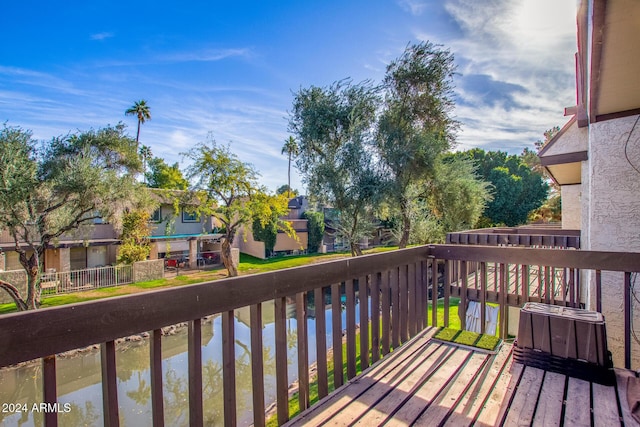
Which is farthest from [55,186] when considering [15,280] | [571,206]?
[571,206]

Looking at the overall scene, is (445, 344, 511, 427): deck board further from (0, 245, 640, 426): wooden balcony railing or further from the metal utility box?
(0, 245, 640, 426): wooden balcony railing

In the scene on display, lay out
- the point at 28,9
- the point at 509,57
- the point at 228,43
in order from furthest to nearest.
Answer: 1. the point at 228,43
2. the point at 28,9
3. the point at 509,57

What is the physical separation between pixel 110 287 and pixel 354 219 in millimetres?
10586

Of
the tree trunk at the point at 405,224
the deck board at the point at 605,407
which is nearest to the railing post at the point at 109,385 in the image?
the deck board at the point at 605,407

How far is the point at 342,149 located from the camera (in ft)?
35.3

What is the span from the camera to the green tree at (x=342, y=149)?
34.9 ft

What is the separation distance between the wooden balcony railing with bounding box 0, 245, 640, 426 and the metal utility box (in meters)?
0.47

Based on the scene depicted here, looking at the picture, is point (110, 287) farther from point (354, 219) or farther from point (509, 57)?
point (509, 57)

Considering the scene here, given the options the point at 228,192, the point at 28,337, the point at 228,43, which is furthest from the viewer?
the point at 228,192

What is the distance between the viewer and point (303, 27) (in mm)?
7281

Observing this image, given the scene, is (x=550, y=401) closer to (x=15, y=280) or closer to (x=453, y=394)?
(x=453, y=394)

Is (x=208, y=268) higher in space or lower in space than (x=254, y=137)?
lower

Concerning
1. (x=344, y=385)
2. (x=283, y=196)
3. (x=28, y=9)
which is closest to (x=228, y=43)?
(x=28, y=9)

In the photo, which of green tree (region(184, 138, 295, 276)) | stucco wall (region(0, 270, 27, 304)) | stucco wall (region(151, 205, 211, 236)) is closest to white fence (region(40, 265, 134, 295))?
stucco wall (region(0, 270, 27, 304))
